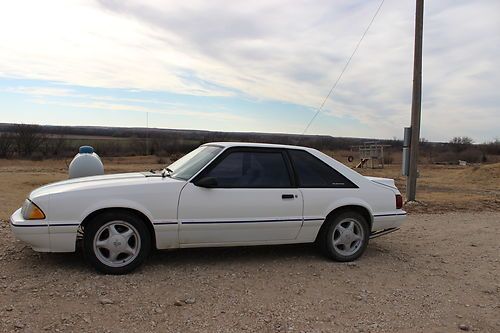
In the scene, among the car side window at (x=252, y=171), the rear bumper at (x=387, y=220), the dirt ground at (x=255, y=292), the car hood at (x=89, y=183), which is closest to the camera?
the dirt ground at (x=255, y=292)

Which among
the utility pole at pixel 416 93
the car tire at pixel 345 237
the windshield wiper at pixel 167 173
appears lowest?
the car tire at pixel 345 237

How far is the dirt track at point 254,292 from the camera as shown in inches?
160

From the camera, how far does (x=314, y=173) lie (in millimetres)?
5938

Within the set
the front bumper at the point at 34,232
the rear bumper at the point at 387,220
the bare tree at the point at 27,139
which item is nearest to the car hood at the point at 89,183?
the front bumper at the point at 34,232

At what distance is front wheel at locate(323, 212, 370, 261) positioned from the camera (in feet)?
19.3

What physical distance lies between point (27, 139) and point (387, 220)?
45875 mm

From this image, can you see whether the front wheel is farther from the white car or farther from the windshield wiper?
the windshield wiper

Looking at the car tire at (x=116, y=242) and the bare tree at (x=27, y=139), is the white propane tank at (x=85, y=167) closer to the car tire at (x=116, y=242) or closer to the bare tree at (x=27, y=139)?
the car tire at (x=116, y=242)

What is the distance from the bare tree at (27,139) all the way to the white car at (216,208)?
43876 mm

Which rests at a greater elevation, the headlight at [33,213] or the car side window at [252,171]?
the car side window at [252,171]

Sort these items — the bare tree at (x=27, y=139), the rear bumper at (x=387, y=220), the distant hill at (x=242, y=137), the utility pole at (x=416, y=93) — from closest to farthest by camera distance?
the rear bumper at (x=387, y=220) → the utility pole at (x=416, y=93) → the bare tree at (x=27, y=139) → the distant hill at (x=242, y=137)

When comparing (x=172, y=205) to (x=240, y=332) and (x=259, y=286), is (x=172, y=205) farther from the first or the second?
(x=240, y=332)

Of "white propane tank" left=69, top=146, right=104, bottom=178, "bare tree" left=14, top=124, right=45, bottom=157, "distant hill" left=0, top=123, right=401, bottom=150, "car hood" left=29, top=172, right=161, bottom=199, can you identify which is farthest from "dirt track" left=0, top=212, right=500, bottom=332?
"bare tree" left=14, top=124, right=45, bottom=157

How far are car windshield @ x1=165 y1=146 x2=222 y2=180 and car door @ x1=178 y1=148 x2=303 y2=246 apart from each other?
149 mm
